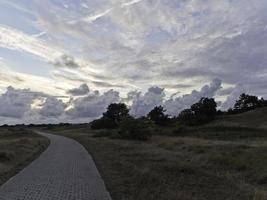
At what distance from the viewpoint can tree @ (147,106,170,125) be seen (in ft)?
343

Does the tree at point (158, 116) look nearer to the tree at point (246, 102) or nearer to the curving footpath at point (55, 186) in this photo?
the tree at point (246, 102)

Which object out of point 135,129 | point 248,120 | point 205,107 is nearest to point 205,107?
point 205,107

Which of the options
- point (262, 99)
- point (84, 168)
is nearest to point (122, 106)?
point (262, 99)

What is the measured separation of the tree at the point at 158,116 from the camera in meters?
105

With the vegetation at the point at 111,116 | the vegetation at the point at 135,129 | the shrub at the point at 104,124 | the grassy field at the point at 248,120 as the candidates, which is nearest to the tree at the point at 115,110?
the vegetation at the point at 111,116

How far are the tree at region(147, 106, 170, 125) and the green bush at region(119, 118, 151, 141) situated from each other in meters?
46.9

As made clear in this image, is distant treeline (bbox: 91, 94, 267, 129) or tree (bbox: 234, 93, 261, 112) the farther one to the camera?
tree (bbox: 234, 93, 261, 112)

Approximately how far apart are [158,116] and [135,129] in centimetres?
5097

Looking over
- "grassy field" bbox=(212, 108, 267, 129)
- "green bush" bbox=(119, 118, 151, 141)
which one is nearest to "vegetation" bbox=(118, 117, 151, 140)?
"green bush" bbox=(119, 118, 151, 141)

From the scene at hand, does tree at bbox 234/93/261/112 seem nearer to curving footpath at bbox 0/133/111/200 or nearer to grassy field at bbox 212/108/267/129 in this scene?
grassy field at bbox 212/108/267/129

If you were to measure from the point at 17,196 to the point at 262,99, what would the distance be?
4757 inches

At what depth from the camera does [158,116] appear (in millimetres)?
105750

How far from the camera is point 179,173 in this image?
666 inches

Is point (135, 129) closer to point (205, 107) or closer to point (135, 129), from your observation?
point (135, 129)
